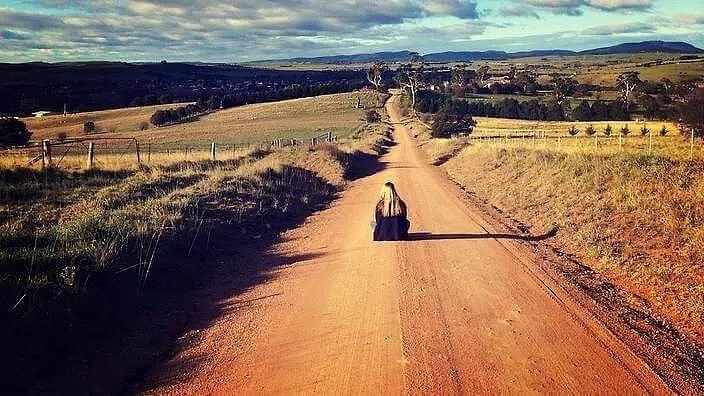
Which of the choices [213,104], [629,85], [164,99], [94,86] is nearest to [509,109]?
[629,85]

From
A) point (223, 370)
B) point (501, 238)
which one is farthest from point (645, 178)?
point (223, 370)

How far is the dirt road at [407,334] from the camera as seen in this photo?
535 centimetres

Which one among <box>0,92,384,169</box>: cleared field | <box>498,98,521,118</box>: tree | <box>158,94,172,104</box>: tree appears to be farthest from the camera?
<box>158,94,172,104</box>: tree

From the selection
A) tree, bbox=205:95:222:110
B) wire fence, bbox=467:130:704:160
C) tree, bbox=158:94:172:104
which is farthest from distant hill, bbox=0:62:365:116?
wire fence, bbox=467:130:704:160

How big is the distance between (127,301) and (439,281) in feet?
13.9

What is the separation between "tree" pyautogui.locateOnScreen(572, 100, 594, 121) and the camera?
7409 centimetres

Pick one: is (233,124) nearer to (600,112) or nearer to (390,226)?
(600,112)

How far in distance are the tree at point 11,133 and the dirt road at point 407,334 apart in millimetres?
32105

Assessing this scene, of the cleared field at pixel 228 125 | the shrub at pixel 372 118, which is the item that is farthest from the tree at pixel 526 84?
the shrub at pixel 372 118

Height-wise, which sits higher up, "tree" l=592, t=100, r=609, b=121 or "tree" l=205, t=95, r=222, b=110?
"tree" l=205, t=95, r=222, b=110

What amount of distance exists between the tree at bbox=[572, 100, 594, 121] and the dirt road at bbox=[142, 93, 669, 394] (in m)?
69.2

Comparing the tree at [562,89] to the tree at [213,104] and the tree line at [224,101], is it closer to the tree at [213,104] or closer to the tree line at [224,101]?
the tree line at [224,101]

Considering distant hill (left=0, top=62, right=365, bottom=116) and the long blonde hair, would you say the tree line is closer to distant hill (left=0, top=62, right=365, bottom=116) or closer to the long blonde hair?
distant hill (left=0, top=62, right=365, bottom=116)

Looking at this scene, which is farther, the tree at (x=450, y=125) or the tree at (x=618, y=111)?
the tree at (x=618, y=111)
